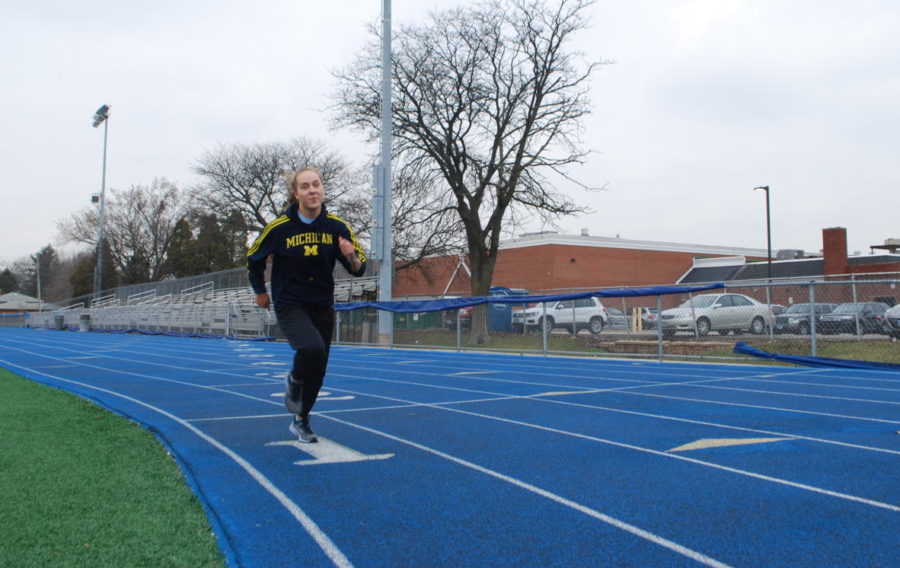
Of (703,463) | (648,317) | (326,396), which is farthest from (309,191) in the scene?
(648,317)

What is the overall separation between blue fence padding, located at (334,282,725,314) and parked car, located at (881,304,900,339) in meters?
4.16

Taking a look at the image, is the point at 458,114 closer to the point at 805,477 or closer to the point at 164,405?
the point at 164,405

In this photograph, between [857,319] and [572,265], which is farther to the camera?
[572,265]

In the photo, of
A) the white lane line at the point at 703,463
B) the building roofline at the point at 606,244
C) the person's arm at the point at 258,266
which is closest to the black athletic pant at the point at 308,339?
the person's arm at the point at 258,266

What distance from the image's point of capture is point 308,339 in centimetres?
547

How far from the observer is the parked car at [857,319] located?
16.0 m

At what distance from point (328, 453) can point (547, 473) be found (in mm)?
1696

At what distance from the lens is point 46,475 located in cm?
473

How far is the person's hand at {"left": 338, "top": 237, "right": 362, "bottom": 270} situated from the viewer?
213 inches

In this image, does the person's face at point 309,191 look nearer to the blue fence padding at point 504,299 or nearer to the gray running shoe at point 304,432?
the gray running shoe at point 304,432

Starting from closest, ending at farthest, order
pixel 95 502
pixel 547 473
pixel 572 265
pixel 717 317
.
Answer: pixel 95 502, pixel 547 473, pixel 717 317, pixel 572 265

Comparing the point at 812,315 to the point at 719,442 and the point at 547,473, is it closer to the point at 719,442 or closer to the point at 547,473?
the point at 719,442

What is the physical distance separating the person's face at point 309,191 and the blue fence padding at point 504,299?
11.1m

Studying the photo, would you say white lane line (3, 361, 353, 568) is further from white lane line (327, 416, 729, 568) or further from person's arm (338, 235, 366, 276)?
person's arm (338, 235, 366, 276)
